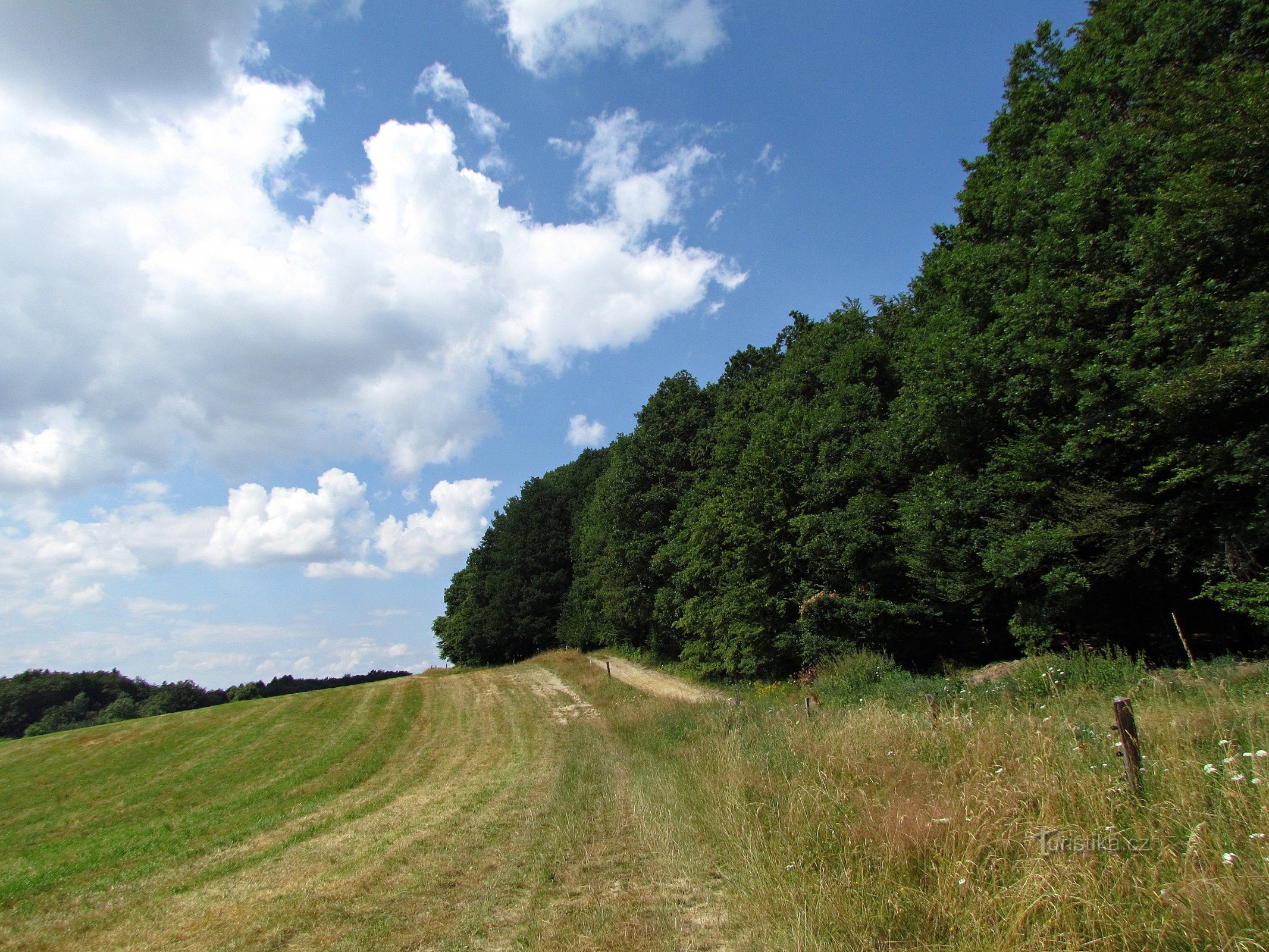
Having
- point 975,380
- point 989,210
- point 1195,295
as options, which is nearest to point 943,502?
point 975,380

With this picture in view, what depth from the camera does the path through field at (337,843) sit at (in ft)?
20.0

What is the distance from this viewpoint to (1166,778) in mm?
4449

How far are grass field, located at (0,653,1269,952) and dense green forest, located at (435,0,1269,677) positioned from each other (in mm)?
5767

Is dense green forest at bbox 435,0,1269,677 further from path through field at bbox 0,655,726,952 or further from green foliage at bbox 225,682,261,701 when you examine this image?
green foliage at bbox 225,682,261,701

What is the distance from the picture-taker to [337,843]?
10977 mm

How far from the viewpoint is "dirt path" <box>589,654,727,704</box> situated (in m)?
25.5

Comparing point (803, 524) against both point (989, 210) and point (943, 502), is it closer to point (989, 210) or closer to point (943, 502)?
point (943, 502)

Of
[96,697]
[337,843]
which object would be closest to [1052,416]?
[337,843]

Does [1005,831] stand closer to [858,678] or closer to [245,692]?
[858,678]

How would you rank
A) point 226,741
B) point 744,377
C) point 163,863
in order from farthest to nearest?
point 744,377 → point 226,741 → point 163,863

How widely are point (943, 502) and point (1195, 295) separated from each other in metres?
8.63

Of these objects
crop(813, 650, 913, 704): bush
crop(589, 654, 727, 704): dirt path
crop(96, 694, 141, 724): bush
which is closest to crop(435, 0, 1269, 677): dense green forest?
crop(589, 654, 727, 704): dirt path

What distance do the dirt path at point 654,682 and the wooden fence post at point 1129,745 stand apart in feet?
46.6

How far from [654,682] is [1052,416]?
21898 mm
